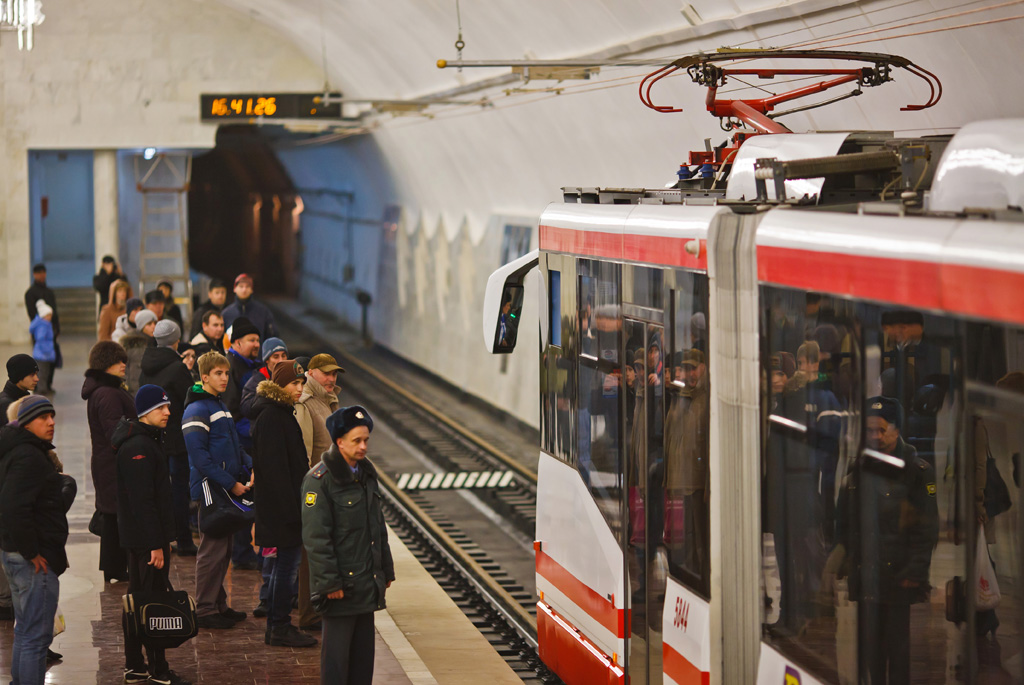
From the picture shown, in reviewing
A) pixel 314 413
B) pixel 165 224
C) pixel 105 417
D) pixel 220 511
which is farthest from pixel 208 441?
pixel 165 224

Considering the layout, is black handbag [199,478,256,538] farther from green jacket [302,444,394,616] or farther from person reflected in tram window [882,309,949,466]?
person reflected in tram window [882,309,949,466]

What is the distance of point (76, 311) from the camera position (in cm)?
3322

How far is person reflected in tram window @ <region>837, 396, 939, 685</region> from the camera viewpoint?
4750 millimetres

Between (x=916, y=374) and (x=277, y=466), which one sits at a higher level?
(x=916, y=374)

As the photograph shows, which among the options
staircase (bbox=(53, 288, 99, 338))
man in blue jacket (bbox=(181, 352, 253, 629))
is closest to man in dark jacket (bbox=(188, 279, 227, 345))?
man in blue jacket (bbox=(181, 352, 253, 629))

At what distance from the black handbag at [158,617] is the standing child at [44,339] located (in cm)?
1346

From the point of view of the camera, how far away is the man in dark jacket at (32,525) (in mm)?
7227

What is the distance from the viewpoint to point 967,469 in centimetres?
461

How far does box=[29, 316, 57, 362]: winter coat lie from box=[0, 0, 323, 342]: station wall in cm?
898

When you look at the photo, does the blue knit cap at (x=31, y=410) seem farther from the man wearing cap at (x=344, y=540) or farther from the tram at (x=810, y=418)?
the tram at (x=810, y=418)

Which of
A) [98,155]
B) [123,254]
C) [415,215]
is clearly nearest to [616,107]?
[415,215]

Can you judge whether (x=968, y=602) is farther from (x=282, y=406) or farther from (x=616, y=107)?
(x=616, y=107)

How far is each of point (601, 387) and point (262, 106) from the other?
21.5 meters

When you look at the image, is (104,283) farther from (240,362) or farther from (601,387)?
(601,387)
